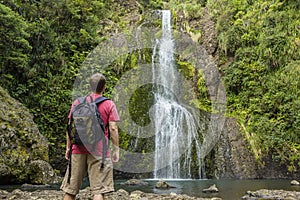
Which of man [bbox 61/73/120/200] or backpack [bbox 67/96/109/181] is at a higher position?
backpack [bbox 67/96/109/181]

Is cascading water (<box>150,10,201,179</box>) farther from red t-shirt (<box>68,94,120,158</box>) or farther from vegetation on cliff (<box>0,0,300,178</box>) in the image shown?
red t-shirt (<box>68,94,120,158</box>)

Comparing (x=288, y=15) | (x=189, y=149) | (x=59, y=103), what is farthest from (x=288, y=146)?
(x=59, y=103)

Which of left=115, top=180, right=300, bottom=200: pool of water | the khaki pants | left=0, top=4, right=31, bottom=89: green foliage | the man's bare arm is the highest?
left=0, top=4, right=31, bottom=89: green foliage

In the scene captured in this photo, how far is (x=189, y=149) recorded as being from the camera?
14102mm

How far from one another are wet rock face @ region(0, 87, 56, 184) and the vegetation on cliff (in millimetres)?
2295

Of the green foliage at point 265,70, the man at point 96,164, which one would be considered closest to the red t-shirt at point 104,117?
the man at point 96,164

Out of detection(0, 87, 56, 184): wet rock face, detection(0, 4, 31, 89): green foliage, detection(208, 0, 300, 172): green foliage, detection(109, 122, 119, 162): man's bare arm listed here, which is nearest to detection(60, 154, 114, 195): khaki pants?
detection(109, 122, 119, 162): man's bare arm

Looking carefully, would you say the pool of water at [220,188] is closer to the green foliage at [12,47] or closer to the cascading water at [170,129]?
the cascading water at [170,129]

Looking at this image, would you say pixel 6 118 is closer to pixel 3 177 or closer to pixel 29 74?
pixel 3 177

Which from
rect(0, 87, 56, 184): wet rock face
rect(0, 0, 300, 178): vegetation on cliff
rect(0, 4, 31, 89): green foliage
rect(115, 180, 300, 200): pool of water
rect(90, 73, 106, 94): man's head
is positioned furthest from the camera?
rect(0, 0, 300, 178): vegetation on cliff

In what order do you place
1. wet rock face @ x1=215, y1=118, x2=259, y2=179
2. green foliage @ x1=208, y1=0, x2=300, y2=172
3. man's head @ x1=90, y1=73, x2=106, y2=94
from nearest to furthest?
man's head @ x1=90, y1=73, x2=106, y2=94 → wet rock face @ x1=215, y1=118, x2=259, y2=179 → green foliage @ x1=208, y1=0, x2=300, y2=172

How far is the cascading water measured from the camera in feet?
45.2

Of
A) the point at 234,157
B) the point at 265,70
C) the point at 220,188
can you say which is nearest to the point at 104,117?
the point at 220,188

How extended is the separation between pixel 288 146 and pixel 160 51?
8150 millimetres
